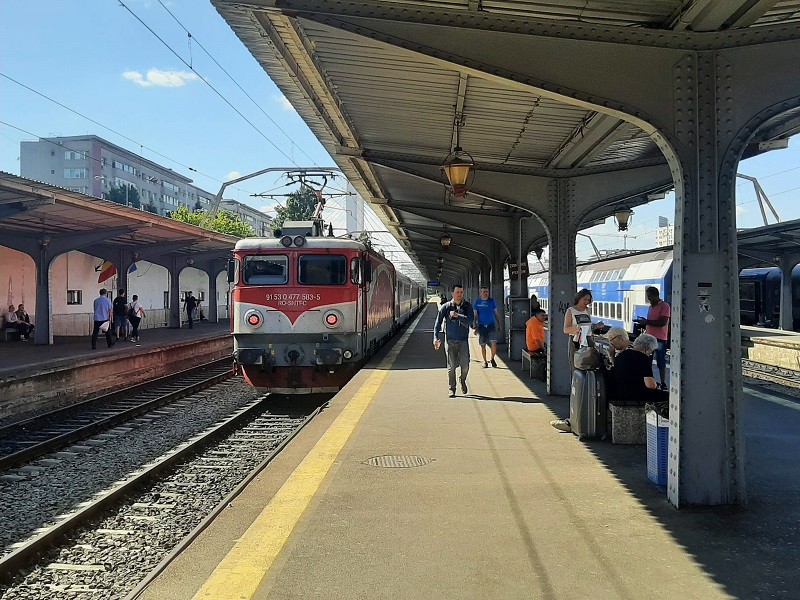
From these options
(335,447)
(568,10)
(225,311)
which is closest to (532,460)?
(335,447)

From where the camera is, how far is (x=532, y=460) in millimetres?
6242

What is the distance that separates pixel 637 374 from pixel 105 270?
2242cm

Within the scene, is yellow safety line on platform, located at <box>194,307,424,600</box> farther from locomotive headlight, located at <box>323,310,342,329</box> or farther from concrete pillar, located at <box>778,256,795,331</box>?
concrete pillar, located at <box>778,256,795,331</box>

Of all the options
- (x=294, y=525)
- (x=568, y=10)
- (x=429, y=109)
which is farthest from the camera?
(x=429, y=109)

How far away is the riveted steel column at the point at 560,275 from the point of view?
962 centimetres

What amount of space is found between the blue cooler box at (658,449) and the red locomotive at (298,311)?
6.81 m

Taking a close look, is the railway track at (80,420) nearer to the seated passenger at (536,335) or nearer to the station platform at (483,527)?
the station platform at (483,527)

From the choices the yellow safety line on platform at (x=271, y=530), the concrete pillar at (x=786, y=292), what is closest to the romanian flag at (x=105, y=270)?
the yellow safety line on platform at (x=271, y=530)

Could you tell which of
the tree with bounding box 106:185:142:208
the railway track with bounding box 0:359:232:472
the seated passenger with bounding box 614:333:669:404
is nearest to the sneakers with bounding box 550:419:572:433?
the seated passenger with bounding box 614:333:669:404

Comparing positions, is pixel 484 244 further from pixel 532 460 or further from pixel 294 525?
pixel 294 525

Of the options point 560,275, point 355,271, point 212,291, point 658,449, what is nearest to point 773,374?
point 560,275

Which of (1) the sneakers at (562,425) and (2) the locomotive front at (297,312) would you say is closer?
(1) the sneakers at (562,425)

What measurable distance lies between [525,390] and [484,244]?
36.9 feet

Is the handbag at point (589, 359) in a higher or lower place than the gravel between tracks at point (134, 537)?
higher
